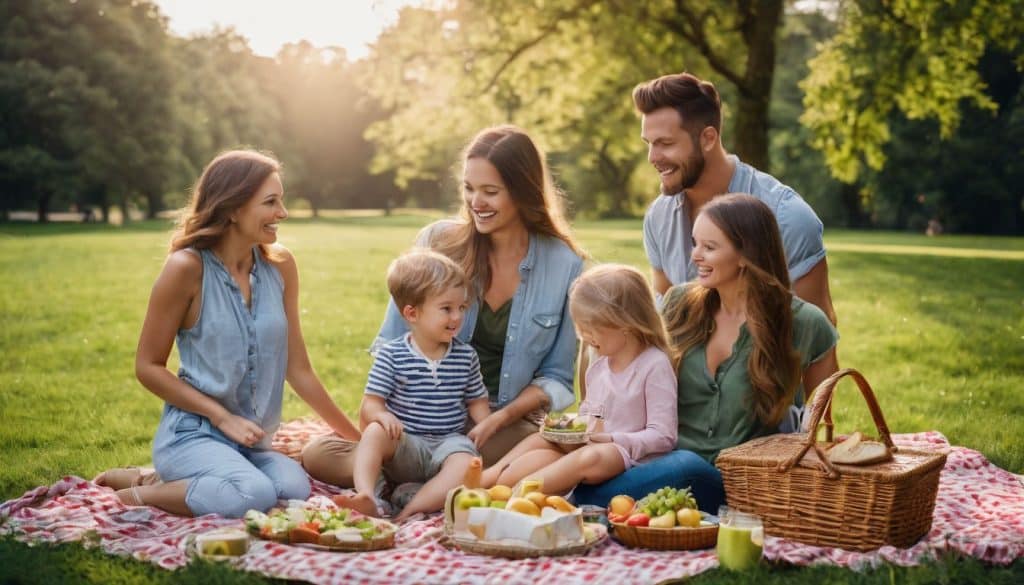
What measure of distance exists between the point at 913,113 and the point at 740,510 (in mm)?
17016

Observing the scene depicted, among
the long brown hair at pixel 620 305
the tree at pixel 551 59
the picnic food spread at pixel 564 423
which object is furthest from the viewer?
the tree at pixel 551 59

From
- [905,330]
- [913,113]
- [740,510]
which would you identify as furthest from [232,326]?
[913,113]

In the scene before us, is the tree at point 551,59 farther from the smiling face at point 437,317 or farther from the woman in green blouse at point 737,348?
the smiling face at point 437,317

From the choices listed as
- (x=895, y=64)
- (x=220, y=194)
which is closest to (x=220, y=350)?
(x=220, y=194)

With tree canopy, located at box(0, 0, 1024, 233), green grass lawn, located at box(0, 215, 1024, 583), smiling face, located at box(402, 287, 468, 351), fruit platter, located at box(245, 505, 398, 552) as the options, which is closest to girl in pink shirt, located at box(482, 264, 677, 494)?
smiling face, located at box(402, 287, 468, 351)

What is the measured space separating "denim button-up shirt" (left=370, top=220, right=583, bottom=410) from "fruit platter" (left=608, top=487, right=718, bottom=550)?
134 cm

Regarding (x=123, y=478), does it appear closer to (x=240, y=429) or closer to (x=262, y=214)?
(x=240, y=429)

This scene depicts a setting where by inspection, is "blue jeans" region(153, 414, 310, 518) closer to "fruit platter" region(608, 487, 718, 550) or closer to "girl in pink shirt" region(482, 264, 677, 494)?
"girl in pink shirt" region(482, 264, 677, 494)

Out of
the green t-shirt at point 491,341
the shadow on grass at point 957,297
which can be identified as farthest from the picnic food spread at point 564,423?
the shadow on grass at point 957,297

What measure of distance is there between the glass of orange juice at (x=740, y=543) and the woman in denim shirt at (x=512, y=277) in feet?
5.61

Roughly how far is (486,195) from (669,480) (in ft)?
5.92

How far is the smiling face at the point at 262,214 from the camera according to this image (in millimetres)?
5543

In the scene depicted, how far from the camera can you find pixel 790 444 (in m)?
4.83

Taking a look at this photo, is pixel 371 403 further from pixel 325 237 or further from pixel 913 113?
pixel 325 237
